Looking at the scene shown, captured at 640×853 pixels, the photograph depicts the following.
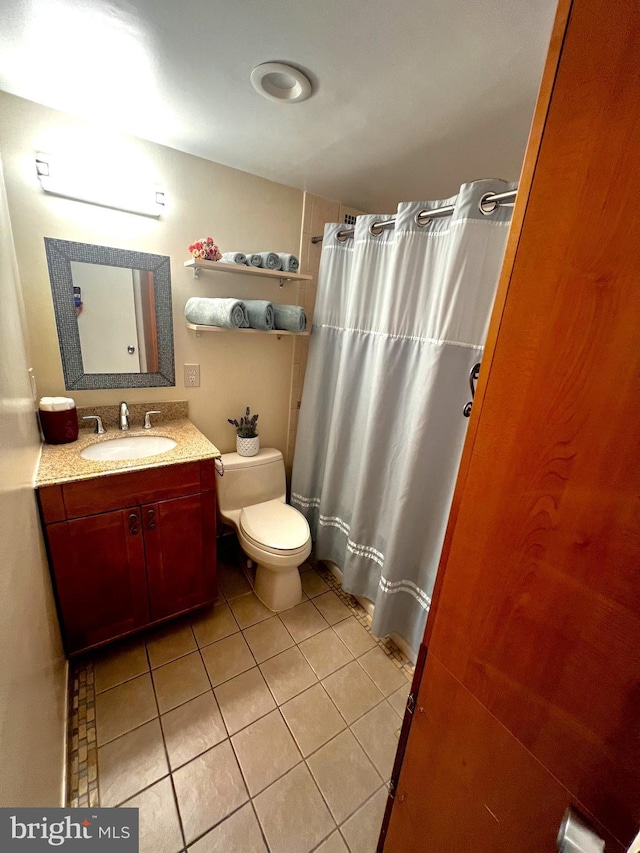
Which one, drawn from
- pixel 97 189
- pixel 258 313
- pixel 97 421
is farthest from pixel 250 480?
pixel 97 189

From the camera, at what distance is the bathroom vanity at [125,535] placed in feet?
4.01

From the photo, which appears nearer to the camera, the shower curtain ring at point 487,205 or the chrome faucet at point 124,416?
the shower curtain ring at point 487,205

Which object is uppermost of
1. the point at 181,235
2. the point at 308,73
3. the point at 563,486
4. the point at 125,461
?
the point at 308,73

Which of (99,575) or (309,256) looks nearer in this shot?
(99,575)

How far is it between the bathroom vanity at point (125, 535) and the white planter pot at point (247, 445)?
0.34 m

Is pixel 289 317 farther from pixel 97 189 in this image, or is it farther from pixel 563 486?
pixel 563 486

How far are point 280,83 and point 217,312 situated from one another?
2.75 feet

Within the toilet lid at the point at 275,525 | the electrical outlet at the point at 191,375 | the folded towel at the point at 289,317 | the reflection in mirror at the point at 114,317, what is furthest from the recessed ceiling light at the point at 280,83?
the toilet lid at the point at 275,525

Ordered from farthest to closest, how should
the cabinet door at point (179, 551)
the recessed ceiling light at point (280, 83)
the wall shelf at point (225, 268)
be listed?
the wall shelf at point (225, 268) → the cabinet door at point (179, 551) → the recessed ceiling light at point (280, 83)

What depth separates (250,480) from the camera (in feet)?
6.37

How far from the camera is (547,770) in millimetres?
533

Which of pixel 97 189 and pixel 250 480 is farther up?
pixel 97 189

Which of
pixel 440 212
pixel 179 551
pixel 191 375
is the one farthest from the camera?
pixel 191 375

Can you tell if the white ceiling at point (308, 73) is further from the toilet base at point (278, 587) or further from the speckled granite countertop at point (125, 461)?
the toilet base at point (278, 587)
